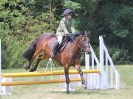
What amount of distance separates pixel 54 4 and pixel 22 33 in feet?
11.2

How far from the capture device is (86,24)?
3241 cm

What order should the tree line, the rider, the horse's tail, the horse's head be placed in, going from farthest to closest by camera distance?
the tree line → the horse's tail → the rider → the horse's head

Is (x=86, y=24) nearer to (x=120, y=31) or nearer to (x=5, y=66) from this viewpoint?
(x=120, y=31)

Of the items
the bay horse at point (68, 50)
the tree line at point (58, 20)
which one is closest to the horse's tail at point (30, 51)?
the bay horse at point (68, 50)

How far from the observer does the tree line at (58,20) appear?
2888cm

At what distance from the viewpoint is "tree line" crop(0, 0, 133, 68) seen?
2888cm

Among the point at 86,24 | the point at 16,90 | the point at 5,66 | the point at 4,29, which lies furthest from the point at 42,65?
the point at 16,90

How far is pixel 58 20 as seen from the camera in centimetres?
3130

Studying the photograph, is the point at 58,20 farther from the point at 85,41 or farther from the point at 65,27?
the point at 85,41

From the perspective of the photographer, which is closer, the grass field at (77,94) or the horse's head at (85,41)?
the grass field at (77,94)

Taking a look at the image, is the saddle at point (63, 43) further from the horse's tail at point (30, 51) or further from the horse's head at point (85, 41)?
the horse's tail at point (30, 51)

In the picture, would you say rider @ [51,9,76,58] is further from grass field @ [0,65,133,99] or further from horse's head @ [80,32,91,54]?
grass field @ [0,65,133,99]

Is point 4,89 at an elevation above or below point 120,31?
above

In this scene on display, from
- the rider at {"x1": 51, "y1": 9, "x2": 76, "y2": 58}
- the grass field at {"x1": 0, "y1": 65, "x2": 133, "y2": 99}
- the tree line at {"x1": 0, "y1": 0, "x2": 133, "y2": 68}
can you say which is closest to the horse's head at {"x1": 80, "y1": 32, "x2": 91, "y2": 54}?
the rider at {"x1": 51, "y1": 9, "x2": 76, "y2": 58}
